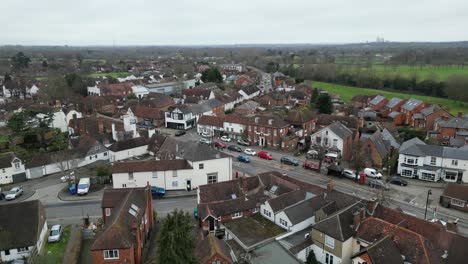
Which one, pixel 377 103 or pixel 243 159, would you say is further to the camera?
pixel 377 103

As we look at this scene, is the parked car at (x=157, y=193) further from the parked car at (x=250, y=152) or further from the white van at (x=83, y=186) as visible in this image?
the parked car at (x=250, y=152)

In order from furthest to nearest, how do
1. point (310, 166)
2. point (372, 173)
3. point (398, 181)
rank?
point (310, 166)
point (372, 173)
point (398, 181)


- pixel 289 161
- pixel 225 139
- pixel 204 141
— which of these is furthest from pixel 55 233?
pixel 225 139

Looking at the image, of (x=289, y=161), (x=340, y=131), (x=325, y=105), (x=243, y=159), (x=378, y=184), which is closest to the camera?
(x=378, y=184)

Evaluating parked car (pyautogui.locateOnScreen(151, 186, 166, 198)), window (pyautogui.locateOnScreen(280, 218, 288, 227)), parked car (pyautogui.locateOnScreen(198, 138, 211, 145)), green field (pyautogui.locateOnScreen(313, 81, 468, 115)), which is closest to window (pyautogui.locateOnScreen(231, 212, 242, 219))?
window (pyautogui.locateOnScreen(280, 218, 288, 227))

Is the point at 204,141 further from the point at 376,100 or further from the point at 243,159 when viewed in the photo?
the point at 376,100

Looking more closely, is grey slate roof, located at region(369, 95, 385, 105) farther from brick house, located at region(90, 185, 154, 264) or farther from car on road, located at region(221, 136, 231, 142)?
brick house, located at region(90, 185, 154, 264)

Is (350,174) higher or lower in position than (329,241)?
lower

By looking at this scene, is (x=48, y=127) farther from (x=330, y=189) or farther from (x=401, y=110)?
(x=401, y=110)
